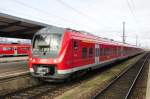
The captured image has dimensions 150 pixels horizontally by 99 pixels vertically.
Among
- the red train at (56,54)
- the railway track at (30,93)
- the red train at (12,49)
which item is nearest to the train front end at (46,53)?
the red train at (56,54)

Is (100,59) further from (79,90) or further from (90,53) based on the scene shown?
(79,90)

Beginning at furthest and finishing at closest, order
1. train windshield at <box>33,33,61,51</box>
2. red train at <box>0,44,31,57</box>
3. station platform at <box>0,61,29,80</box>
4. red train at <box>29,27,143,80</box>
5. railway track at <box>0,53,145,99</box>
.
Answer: red train at <box>0,44,31,57</box>, station platform at <box>0,61,29,80</box>, train windshield at <box>33,33,61,51</box>, red train at <box>29,27,143,80</box>, railway track at <box>0,53,145,99</box>

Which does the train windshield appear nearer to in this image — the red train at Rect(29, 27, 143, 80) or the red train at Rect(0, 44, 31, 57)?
the red train at Rect(29, 27, 143, 80)

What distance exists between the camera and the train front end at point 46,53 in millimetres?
10703

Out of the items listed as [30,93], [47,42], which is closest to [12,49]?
[47,42]

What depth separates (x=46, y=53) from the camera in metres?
11.0

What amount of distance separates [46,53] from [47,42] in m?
0.68

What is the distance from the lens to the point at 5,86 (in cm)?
1056

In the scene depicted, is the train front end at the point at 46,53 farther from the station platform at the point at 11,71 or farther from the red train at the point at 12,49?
the red train at the point at 12,49

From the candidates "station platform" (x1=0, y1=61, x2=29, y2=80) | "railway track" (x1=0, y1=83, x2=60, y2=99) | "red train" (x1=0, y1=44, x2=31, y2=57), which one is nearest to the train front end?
"railway track" (x1=0, y1=83, x2=60, y2=99)

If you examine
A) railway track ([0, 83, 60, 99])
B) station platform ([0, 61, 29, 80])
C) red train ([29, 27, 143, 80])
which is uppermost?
red train ([29, 27, 143, 80])

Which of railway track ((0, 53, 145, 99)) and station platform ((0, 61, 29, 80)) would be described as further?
station platform ((0, 61, 29, 80))

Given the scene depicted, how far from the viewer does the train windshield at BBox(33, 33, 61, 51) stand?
1097 centimetres

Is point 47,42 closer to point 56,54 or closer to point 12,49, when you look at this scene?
point 56,54
